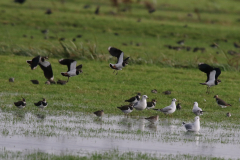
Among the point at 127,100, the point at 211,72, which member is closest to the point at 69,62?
the point at 127,100

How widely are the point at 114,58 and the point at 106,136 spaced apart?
16.2 meters

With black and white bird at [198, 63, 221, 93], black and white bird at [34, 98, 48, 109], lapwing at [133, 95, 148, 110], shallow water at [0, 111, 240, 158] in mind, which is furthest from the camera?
black and white bird at [198, 63, 221, 93]

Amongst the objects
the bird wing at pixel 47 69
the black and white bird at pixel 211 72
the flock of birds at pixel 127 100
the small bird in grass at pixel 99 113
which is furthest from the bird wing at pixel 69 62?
the black and white bird at pixel 211 72

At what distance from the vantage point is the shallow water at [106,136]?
38.0 ft

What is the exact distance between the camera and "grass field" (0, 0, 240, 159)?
1864cm

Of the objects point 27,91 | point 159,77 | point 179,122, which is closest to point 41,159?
point 179,122

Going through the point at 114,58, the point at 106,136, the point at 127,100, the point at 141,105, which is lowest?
the point at 106,136

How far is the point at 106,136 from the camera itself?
12.9 meters

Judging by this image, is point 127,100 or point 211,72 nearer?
point 127,100

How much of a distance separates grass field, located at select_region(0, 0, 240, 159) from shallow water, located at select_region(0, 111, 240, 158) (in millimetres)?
900

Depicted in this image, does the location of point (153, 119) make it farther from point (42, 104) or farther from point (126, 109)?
point (42, 104)

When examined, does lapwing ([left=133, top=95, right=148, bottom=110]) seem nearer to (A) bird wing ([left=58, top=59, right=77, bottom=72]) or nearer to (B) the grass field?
(B) the grass field

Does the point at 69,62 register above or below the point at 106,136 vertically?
above

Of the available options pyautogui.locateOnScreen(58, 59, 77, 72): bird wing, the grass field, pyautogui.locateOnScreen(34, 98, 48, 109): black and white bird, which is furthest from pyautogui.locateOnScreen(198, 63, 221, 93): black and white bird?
pyautogui.locateOnScreen(34, 98, 48, 109): black and white bird
